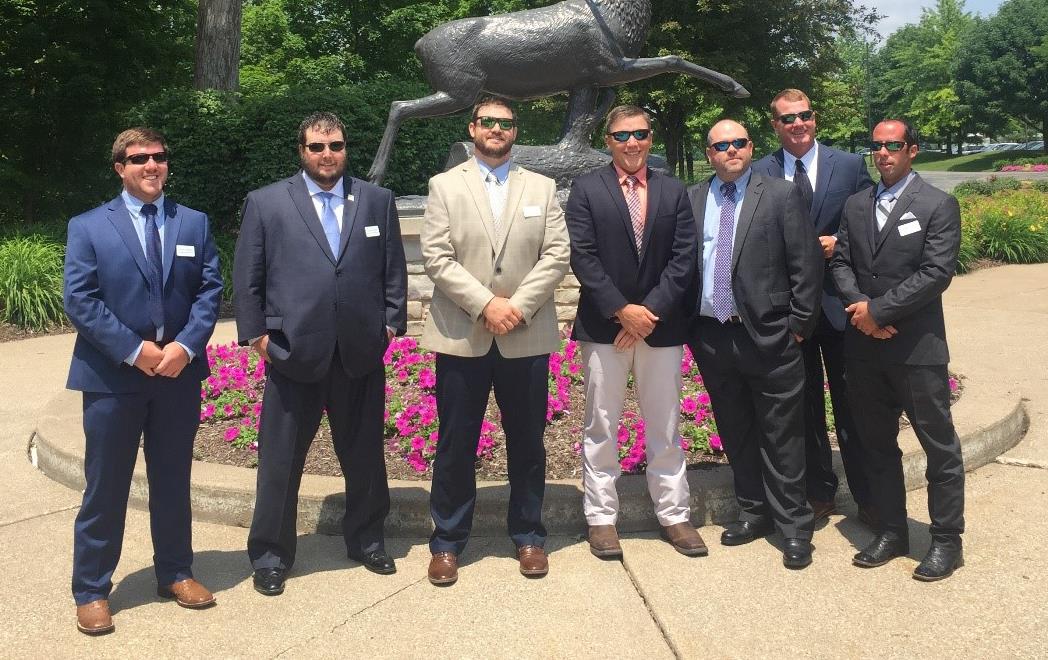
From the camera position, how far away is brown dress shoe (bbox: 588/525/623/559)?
371 cm

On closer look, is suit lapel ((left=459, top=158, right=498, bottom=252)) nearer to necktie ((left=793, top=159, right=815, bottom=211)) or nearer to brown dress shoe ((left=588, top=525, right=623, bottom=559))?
brown dress shoe ((left=588, top=525, right=623, bottom=559))

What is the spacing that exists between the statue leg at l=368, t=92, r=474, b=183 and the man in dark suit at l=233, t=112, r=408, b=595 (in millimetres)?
3339

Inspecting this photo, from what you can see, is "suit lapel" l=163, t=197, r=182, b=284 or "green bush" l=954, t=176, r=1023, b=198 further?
"green bush" l=954, t=176, r=1023, b=198

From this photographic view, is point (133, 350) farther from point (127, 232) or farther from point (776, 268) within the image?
point (776, 268)

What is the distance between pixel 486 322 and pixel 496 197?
541mm

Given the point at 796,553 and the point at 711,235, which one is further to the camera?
the point at 711,235

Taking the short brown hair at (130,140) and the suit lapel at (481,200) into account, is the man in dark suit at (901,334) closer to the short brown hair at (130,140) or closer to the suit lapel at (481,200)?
the suit lapel at (481,200)

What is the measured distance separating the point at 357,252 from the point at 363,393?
0.57m

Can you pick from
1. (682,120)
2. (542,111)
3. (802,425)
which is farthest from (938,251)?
(682,120)

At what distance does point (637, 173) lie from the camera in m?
3.83

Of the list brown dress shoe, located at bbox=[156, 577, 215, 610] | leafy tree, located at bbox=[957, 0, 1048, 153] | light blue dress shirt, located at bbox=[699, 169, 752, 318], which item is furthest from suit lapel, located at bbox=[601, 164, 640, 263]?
leafy tree, located at bbox=[957, 0, 1048, 153]

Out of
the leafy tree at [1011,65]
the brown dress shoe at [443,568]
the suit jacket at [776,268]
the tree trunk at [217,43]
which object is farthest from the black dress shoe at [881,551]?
the leafy tree at [1011,65]

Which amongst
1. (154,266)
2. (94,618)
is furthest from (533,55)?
(94,618)

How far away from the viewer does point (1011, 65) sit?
4656 centimetres
